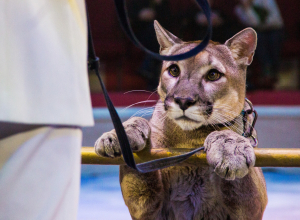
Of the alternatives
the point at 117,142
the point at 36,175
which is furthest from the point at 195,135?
the point at 36,175

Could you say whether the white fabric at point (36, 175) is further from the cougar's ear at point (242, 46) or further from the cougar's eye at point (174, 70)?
the cougar's ear at point (242, 46)

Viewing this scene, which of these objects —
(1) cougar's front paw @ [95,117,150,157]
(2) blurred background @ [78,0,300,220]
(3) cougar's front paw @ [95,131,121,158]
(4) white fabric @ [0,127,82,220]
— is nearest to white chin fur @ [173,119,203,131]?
(1) cougar's front paw @ [95,117,150,157]

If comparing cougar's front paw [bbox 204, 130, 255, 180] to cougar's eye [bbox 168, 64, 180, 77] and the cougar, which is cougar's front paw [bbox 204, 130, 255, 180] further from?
cougar's eye [bbox 168, 64, 180, 77]

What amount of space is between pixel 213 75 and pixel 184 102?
0.59ft

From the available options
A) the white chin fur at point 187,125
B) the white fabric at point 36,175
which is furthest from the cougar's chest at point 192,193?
the white fabric at point 36,175

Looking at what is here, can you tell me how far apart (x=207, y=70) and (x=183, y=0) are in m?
2.00

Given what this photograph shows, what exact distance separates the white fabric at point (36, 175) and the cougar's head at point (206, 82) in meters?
0.54

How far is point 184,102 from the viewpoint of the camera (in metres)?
1.07

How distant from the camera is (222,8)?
310cm

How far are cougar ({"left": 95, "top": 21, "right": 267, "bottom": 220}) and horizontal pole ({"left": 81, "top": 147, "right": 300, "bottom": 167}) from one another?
0.09 feet

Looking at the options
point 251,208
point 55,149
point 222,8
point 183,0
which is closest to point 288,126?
point 222,8

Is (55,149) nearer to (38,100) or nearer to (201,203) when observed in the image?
(38,100)

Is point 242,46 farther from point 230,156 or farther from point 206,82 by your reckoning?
point 230,156

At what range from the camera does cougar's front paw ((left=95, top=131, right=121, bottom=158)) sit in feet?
3.32
